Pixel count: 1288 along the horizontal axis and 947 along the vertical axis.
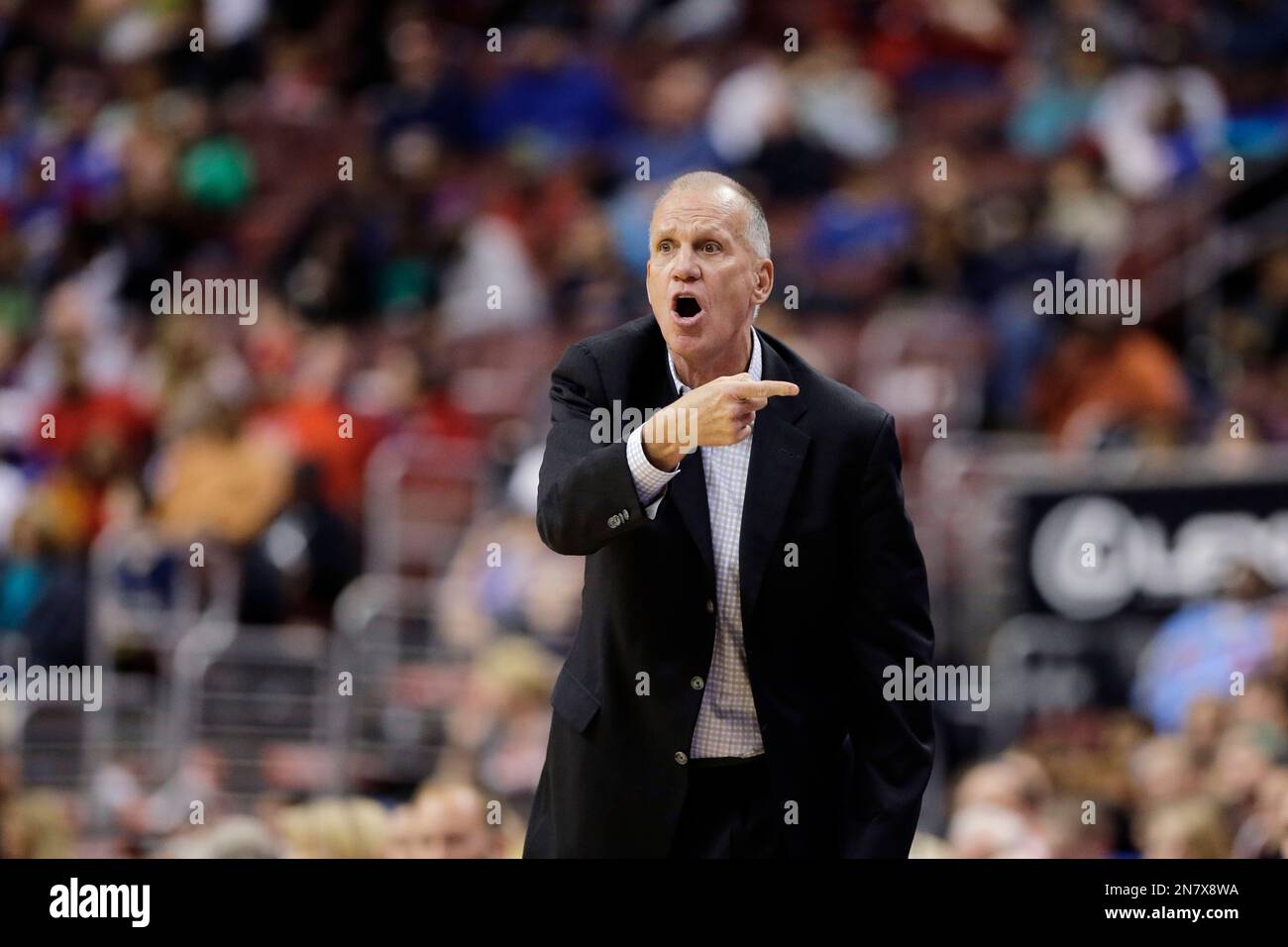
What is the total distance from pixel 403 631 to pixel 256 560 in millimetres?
699

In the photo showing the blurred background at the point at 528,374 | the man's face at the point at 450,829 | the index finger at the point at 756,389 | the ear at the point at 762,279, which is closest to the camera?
the index finger at the point at 756,389

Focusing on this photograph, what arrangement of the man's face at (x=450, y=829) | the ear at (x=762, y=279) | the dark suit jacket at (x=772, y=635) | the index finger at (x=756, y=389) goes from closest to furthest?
the index finger at (x=756, y=389) < the dark suit jacket at (x=772, y=635) < the ear at (x=762, y=279) < the man's face at (x=450, y=829)

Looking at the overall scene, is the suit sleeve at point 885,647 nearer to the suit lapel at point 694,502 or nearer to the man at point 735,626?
the man at point 735,626

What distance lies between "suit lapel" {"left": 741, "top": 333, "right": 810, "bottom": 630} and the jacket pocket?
27cm

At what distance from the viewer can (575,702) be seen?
335 centimetres

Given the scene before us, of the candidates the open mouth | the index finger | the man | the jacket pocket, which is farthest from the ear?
the jacket pocket

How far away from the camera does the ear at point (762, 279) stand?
339 centimetres

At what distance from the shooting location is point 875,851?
326 centimetres

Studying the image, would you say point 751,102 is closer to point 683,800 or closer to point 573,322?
point 573,322

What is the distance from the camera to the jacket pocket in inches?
131

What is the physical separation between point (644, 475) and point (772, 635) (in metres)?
0.38

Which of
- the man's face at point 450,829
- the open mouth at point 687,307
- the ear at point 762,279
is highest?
the ear at point 762,279

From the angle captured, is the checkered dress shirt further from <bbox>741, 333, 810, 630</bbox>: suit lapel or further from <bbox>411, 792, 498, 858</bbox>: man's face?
<bbox>411, 792, 498, 858</bbox>: man's face

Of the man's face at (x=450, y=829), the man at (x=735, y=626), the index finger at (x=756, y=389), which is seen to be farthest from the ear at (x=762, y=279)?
the man's face at (x=450, y=829)
